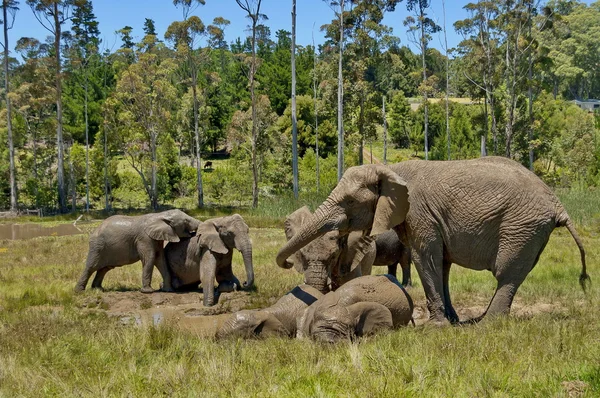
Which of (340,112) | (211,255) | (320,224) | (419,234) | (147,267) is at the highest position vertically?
(340,112)

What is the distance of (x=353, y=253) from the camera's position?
890 centimetres

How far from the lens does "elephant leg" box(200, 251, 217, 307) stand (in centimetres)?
1161

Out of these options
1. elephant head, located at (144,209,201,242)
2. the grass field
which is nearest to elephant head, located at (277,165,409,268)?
the grass field

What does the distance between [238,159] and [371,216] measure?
1734 inches

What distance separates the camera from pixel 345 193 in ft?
24.6

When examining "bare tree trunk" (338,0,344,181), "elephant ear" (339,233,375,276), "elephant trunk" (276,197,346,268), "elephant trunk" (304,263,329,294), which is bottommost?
"elephant trunk" (304,263,329,294)

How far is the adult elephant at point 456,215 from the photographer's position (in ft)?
23.6

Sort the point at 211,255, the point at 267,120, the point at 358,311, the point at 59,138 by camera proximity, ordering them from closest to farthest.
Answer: the point at 358,311, the point at 211,255, the point at 59,138, the point at 267,120

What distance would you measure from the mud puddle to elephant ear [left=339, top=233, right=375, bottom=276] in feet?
70.7

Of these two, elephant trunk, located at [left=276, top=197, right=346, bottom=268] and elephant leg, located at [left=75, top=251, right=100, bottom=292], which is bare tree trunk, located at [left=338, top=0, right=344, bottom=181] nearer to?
elephant leg, located at [left=75, top=251, right=100, bottom=292]

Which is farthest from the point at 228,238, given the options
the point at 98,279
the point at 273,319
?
the point at 273,319

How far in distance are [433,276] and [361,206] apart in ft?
3.81

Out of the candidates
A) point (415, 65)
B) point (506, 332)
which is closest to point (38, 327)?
point (506, 332)

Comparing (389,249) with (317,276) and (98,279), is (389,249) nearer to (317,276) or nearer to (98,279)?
(317,276)
